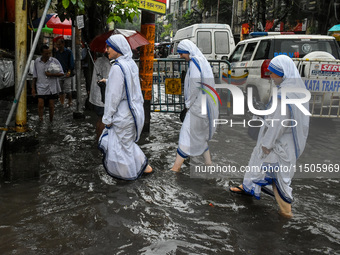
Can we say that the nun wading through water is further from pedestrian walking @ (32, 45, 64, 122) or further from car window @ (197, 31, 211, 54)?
car window @ (197, 31, 211, 54)

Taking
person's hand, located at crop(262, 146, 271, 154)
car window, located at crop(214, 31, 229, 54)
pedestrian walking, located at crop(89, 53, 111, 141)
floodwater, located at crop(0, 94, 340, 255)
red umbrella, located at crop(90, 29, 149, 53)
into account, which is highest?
car window, located at crop(214, 31, 229, 54)

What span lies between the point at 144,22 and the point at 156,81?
58.6 inches

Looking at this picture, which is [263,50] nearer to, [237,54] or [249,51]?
[249,51]

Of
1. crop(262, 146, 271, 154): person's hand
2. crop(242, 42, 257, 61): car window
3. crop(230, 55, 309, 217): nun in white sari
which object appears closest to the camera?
crop(230, 55, 309, 217): nun in white sari

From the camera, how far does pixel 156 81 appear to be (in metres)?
8.63

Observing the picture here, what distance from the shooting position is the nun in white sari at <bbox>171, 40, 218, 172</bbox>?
211 inches

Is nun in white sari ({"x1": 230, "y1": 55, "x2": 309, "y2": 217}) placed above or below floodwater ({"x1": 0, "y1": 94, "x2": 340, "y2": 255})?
above

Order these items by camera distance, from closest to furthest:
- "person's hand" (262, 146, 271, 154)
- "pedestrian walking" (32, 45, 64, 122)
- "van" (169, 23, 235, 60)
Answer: "person's hand" (262, 146, 271, 154) → "pedestrian walking" (32, 45, 64, 122) → "van" (169, 23, 235, 60)

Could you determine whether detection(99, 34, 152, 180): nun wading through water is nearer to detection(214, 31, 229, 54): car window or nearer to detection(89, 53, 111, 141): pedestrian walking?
detection(89, 53, 111, 141): pedestrian walking

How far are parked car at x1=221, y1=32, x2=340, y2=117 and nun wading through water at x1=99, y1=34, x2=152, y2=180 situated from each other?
4.51 m

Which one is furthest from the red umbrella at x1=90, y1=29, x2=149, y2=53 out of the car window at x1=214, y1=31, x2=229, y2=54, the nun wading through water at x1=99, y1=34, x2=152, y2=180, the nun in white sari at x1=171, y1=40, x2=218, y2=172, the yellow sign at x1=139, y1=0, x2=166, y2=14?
the car window at x1=214, y1=31, x2=229, y2=54

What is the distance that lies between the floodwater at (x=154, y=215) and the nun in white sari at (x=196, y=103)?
45 cm

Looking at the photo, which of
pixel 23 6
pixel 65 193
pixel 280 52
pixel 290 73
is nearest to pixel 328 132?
pixel 280 52

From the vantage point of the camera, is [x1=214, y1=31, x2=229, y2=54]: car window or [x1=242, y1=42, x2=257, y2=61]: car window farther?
[x1=214, y1=31, x2=229, y2=54]: car window
